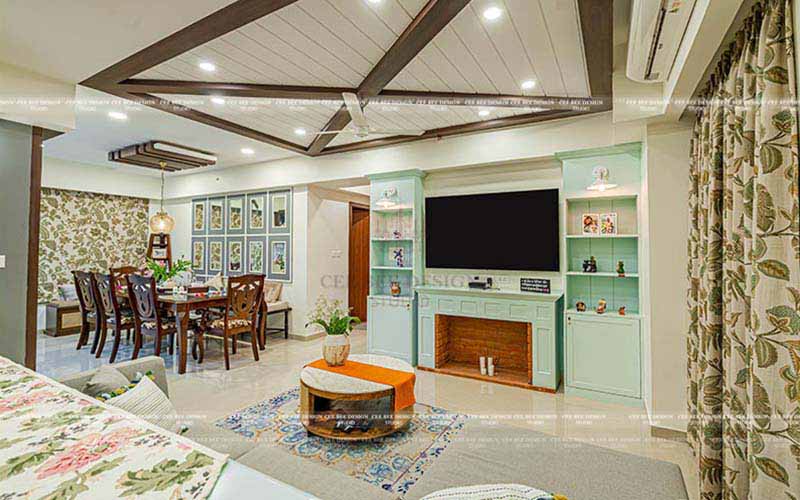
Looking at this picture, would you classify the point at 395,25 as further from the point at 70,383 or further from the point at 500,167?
the point at 70,383

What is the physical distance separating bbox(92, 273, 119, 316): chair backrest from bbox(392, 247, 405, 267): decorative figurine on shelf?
3476 millimetres

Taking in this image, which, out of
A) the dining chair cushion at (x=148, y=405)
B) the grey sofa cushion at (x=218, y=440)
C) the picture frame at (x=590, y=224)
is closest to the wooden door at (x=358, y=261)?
the picture frame at (x=590, y=224)

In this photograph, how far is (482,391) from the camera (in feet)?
12.4

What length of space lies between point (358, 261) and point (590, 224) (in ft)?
14.6

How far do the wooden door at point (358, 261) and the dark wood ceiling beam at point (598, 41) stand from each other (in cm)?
475

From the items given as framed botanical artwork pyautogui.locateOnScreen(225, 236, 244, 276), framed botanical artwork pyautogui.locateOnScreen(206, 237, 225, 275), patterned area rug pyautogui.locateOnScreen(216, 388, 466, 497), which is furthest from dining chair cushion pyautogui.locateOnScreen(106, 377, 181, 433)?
framed botanical artwork pyautogui.locateOnScreen(206, 237, 225, 275)

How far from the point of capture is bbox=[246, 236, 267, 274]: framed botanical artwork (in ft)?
21.0

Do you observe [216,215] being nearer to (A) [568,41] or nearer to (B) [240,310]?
(B) [240,310]

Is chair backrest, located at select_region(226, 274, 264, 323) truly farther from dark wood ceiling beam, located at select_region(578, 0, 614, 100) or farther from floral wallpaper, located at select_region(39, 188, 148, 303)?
dark wood ceiling beam, located at select_region(578, 0, 614, 100)

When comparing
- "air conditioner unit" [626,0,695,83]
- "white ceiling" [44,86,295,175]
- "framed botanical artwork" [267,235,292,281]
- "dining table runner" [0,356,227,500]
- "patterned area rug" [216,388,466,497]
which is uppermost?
"white ceiling" [44,86,295,175]

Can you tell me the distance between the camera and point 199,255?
23.7ft

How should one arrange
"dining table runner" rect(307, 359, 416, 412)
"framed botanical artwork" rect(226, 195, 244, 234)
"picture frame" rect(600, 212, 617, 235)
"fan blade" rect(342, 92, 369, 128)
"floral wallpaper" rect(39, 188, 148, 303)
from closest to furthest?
1. "dining table runner" rect(307, 359, 416, 412)
2. "fan blade" rect(342, 92, 369, 128)
3. "picture frame" rect(600, 212, 617, 235)
4. "floral wallpaper" rect(39, 188, 148, 303)
5. "framed botanical artwork" rect(226, 195, 244, 234)

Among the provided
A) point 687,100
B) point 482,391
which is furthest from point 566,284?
point 687,100

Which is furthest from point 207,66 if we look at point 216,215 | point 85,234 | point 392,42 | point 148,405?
point 85,234
